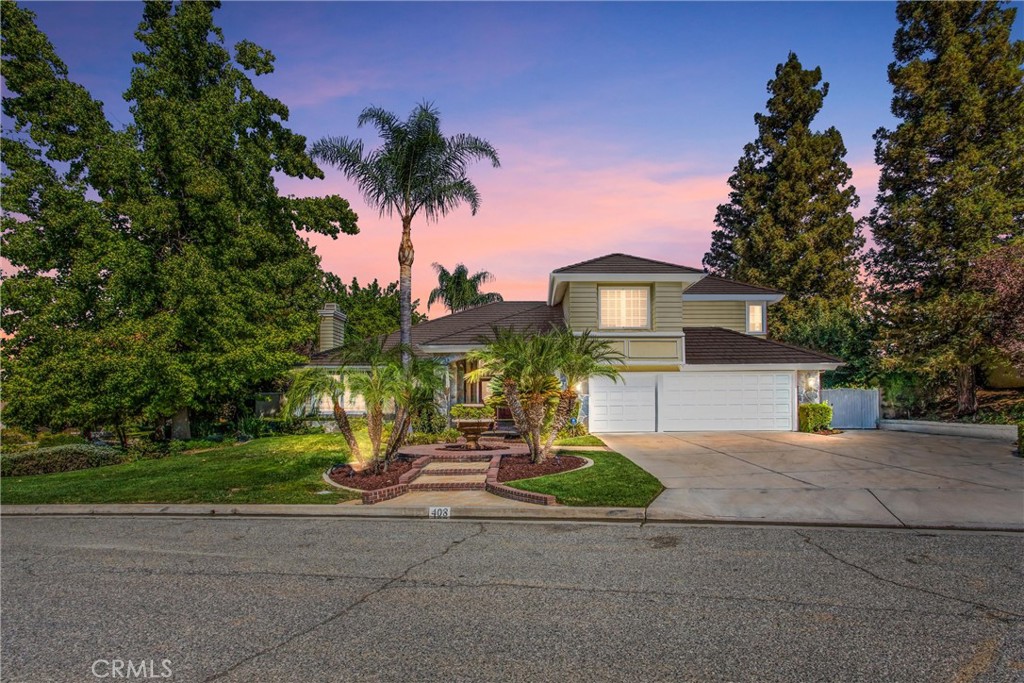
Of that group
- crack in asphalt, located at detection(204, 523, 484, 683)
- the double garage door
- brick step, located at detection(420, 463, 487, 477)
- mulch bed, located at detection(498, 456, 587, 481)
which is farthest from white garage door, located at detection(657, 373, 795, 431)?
crack in asphalt, located at detection(204, 523, 484, 683)

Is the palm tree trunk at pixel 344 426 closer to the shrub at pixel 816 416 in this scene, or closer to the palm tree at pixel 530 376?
the palm tree at pixel 530 376

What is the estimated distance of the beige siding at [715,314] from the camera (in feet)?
86.2

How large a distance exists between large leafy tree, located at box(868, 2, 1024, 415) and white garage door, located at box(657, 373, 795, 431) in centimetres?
734

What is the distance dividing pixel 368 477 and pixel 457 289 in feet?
105

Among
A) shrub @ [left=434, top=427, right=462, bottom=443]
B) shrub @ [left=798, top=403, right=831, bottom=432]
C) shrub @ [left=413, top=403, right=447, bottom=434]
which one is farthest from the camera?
shrub @ [left=798, top=403, right=831, bottom=432]

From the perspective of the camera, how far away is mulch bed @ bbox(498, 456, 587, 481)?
12.0 meters

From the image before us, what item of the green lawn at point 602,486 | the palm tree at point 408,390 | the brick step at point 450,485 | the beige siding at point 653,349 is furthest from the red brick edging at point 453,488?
the beige siding at point 653,349

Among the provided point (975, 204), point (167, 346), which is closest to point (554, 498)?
point (167, 346)

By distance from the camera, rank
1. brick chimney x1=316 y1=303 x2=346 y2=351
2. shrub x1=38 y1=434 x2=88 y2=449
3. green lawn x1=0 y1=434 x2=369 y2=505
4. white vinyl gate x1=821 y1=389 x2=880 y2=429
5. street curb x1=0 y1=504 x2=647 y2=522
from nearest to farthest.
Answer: street curb x1=0 y1=504 x2=647 y2=522, green lawn x1=0 y1=434 x2=369 y2=505, shrub x1=38 y1=434 x2=88 y2=449, white vinyl gate x1=821 y1=389 x2=880 y2=429, brick chimney x1=316 y1=303 x2=346 y2=351

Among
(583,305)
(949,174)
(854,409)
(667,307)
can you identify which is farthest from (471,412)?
(949,174)

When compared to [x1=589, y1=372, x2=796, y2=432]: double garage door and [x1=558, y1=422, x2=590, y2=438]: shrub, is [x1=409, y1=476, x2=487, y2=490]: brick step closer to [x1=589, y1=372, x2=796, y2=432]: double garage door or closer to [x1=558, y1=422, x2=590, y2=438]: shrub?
[x1=558, y1=422, x2=590, y2=438]: shrub

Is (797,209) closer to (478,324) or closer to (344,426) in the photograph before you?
(478,324)

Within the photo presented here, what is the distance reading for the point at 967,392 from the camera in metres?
23.2

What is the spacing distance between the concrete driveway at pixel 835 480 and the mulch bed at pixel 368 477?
5.53 m
